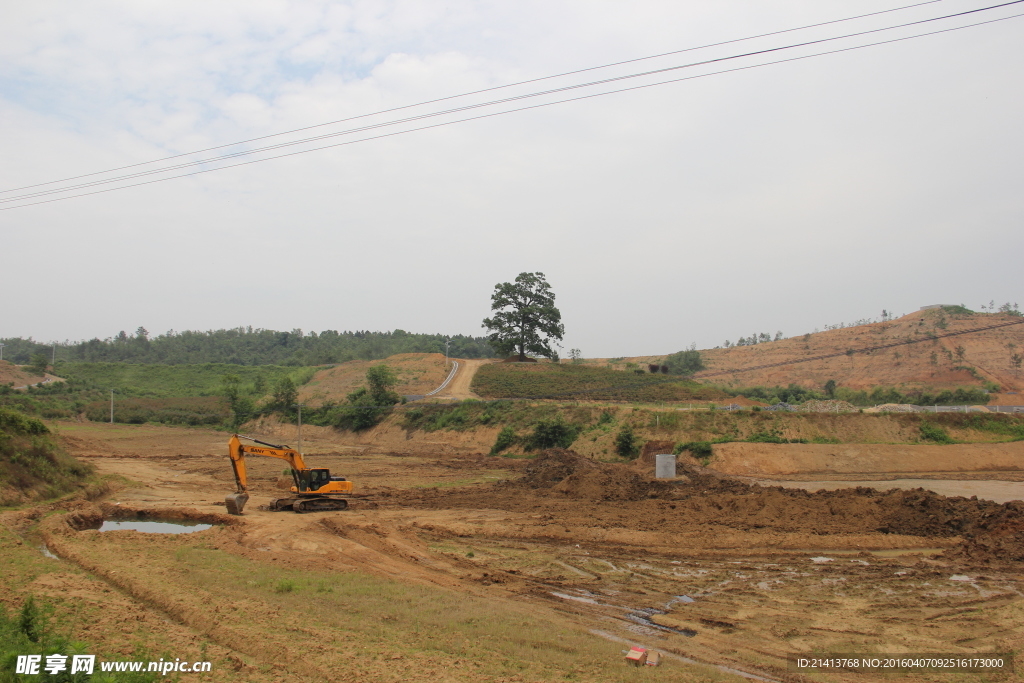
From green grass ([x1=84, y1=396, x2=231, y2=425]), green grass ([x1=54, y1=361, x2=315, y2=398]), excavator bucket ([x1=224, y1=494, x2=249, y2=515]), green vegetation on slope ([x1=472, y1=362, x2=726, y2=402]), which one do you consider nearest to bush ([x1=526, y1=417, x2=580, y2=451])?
green vegetation on slope ([x1=472, y1=362, x2=726, y2=402])

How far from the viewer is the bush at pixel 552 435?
46.4 m

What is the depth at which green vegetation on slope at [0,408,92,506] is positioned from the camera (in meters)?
22.9

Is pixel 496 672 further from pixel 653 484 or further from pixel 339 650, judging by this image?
pixel 653 484

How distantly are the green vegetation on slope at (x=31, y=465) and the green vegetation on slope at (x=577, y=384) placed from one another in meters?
45.9

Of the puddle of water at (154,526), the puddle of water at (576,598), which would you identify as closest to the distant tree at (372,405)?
the puddle of water at (154,526)

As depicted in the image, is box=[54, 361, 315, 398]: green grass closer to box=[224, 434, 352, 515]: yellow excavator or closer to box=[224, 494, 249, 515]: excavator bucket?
box=[224, 434, 352, 515]: yellow excavator

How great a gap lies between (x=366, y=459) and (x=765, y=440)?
1138 inches

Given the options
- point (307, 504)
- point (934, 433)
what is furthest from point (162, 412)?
point (934, 433)

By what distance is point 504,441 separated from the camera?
49.3m

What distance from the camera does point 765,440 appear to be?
130 ft

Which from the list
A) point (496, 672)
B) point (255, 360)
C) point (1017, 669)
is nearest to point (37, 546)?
point (496, 672)

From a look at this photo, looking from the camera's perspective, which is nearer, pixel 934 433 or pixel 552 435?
pixel 934 433

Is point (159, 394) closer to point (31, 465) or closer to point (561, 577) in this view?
point (31, 465)

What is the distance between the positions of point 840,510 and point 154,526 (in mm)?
25372
